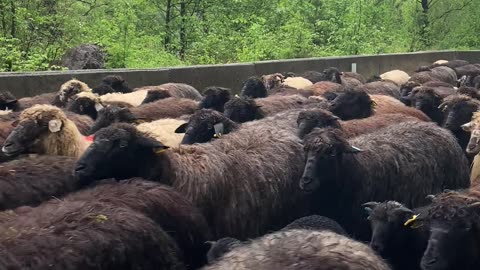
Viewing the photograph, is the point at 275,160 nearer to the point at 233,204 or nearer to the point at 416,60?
the point at 233,204

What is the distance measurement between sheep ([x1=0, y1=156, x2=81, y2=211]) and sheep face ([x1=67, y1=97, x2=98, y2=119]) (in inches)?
153

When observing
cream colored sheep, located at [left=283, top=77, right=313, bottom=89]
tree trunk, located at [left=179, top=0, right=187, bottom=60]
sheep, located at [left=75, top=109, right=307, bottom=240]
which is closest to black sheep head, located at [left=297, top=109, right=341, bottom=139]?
sheep, located at [left=75, top=109, right=307, bottom=240]

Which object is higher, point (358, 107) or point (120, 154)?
point (120, 154)

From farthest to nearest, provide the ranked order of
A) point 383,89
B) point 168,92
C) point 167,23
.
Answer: point 167,23 < point 383,89 < point 168,92

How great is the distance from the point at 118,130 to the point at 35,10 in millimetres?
15296

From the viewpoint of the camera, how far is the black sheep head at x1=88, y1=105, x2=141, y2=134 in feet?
27.5

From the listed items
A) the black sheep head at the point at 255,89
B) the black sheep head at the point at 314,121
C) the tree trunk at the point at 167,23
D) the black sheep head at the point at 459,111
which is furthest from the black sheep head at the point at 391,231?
the tree trunk at the point at 167,23

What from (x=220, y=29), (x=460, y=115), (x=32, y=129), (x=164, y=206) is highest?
(x=220, y=29)

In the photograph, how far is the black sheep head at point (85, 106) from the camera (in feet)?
33.3

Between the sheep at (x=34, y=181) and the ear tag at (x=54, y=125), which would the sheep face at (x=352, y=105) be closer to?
the ear tag at (x=54, y=125)

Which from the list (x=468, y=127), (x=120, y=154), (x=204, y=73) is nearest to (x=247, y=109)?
(x=468, y=127)

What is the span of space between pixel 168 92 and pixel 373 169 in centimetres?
545

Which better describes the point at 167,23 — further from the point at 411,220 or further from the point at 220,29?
the point at 411,220

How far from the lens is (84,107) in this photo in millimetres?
10195
